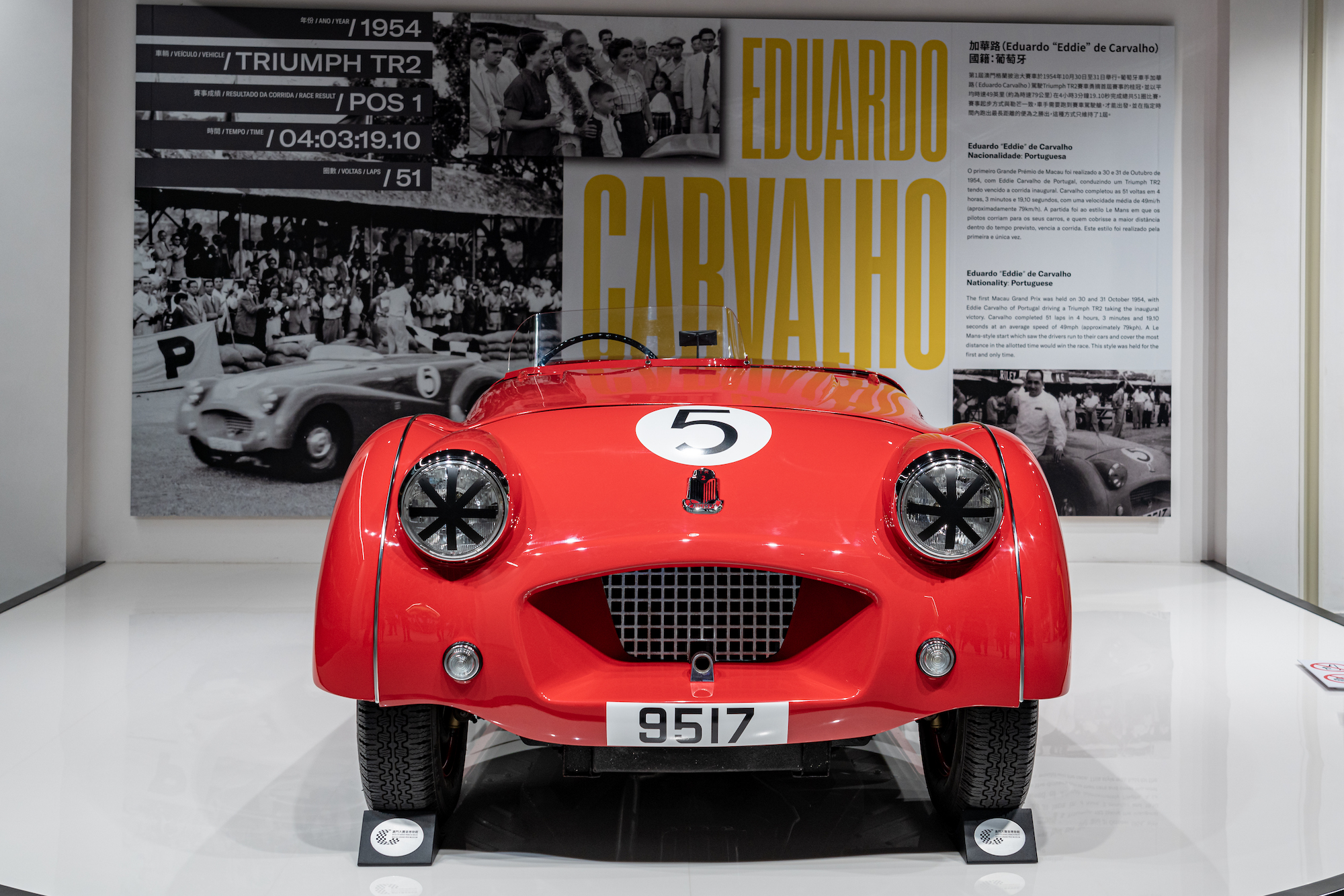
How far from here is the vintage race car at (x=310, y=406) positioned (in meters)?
5.08

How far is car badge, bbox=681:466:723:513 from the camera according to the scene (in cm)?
175

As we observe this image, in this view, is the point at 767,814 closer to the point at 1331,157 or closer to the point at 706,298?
the point at 706,298

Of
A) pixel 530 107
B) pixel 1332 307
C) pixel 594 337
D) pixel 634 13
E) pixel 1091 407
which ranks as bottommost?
pixel 1091 407

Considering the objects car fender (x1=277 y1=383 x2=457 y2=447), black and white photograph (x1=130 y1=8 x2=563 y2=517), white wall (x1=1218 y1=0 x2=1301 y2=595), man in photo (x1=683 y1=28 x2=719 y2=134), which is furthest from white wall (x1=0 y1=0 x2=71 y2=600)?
white wall (x1=1218 y1=0 x2=1301 y2=595)

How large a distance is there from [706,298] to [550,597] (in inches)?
143

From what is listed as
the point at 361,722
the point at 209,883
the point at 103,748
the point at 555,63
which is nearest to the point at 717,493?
the point at 361,722

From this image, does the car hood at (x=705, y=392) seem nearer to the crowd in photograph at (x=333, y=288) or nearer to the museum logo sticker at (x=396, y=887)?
the museum logo sticker at (x=396, y=887)

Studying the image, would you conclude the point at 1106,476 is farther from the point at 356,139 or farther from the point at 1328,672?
the point at 356,139

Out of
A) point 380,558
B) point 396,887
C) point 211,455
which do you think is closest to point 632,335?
point 380,558

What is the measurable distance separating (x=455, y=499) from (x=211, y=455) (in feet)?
12.8

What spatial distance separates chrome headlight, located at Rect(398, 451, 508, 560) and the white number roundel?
330mm

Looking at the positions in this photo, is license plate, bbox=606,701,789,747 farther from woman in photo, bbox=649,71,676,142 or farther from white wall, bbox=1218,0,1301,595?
white wall, bbox=1218,0,1301,595

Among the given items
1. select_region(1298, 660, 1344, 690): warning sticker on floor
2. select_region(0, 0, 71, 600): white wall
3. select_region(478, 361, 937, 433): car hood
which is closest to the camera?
select_region(478, 361, 937, 433): car hood

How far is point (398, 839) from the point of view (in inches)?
76.1
